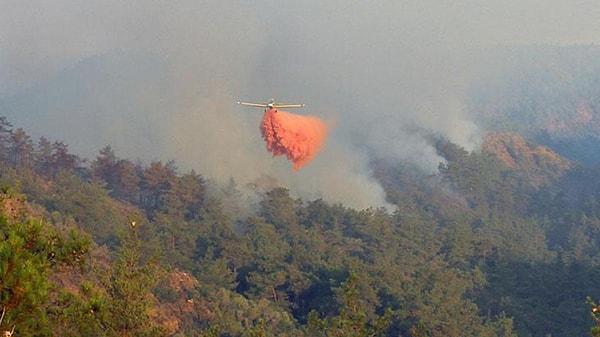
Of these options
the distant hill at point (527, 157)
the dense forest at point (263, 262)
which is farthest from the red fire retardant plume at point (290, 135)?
the distant hill at point (527, 157)

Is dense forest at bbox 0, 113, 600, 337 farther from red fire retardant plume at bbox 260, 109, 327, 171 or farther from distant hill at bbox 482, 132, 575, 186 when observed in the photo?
distant hill at bbox 482, 132, 575, 186

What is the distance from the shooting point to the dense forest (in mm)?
30969

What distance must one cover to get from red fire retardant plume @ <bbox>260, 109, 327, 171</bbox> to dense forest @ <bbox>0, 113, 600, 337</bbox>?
9.95 metres

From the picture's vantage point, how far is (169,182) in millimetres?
100125

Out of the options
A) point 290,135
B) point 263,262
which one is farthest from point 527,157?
point 290,135

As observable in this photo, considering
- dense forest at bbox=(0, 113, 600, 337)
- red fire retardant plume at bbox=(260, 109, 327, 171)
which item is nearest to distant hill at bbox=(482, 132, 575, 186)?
dense forest at bbox=(0, 113, 600, 337)

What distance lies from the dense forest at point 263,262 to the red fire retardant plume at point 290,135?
9954 mm

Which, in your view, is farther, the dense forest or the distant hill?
the distant hill

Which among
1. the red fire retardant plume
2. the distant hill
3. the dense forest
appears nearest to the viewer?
the dense forest

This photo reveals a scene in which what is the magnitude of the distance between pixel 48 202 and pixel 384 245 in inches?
1350

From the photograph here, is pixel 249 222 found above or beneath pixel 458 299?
above

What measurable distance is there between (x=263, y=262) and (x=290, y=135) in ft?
74.5

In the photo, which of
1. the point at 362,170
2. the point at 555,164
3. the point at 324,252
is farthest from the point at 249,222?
the point at 555,164

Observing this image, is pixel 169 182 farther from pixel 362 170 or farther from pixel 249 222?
pixel 362 170
